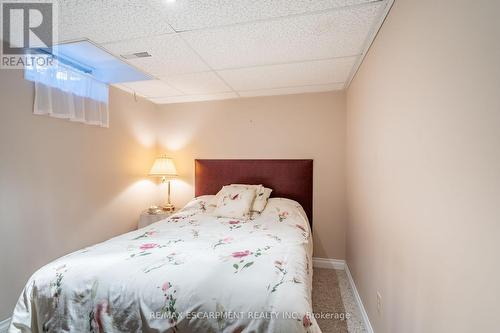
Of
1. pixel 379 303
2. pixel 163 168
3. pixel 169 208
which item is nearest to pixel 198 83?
pixel 163 168

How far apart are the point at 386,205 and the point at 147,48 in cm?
206

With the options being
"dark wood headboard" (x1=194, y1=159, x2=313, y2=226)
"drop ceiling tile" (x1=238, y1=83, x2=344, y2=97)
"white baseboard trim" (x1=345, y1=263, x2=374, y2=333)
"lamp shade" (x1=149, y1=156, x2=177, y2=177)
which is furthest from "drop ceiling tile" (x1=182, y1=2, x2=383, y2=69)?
"white baseboard trim" (x1=345, y1=263, x2=374, y2=333)

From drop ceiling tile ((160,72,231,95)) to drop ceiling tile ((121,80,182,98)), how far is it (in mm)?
119

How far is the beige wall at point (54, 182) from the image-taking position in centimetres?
177

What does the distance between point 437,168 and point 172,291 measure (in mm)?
1230

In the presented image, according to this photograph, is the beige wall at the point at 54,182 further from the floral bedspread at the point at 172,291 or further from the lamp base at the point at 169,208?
the floral bedspread at the point at 172,291

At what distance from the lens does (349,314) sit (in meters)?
1.93

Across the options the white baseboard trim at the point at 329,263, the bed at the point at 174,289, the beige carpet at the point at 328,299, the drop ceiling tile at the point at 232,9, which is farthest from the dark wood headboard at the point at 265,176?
the drop ceiling tile at the point at 232,9

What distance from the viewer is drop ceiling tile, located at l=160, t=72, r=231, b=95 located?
2.40 m

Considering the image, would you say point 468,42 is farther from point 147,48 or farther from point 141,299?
point 147,48

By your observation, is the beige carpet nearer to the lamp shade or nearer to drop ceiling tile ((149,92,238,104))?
the lamp shade

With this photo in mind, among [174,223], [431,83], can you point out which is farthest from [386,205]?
[174,223]

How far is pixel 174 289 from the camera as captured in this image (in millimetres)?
1096

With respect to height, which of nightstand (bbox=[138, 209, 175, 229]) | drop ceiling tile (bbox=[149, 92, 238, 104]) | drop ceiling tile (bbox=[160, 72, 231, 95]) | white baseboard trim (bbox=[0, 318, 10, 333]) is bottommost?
white baseboard trim (bbox=[0, 318, 10, 333])
